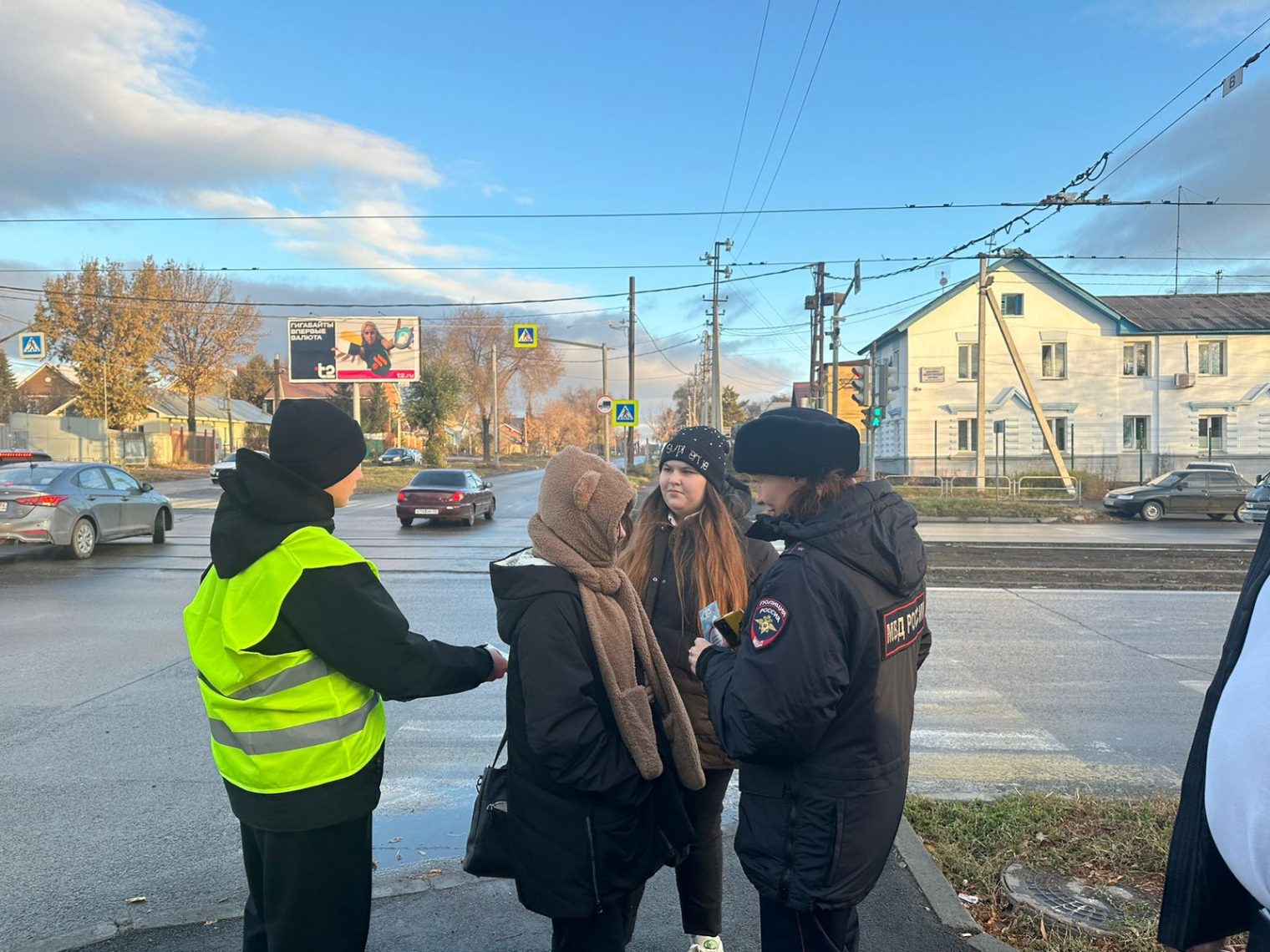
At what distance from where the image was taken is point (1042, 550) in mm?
15953

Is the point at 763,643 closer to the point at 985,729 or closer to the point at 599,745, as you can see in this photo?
the point at 599,745

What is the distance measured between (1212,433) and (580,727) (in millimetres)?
45345

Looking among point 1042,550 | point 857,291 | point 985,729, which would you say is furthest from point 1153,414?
point 985,729

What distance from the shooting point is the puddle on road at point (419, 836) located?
384 cm

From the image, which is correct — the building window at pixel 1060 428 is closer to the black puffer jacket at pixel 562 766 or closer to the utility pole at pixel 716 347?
the utility pole at pixel 716 347

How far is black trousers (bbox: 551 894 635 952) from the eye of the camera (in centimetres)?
230

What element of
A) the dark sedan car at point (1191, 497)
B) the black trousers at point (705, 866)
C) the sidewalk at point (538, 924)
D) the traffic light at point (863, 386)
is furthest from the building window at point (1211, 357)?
the black trousers at point (705, 866)

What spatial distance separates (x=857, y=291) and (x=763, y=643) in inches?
1130

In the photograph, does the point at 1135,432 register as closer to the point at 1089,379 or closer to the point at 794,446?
the point at 1089,379

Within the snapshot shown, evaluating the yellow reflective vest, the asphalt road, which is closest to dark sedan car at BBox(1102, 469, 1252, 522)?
the asphalt road

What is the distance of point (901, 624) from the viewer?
2.28 metres

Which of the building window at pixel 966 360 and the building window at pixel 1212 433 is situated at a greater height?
the building window at pixel 966 360

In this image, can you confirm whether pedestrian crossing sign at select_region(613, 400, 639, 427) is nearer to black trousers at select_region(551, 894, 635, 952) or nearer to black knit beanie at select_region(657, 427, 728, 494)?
black knit beanie at select_region(657, 427, 728, 494)

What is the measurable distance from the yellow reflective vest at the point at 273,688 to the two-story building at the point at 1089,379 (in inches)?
1567
